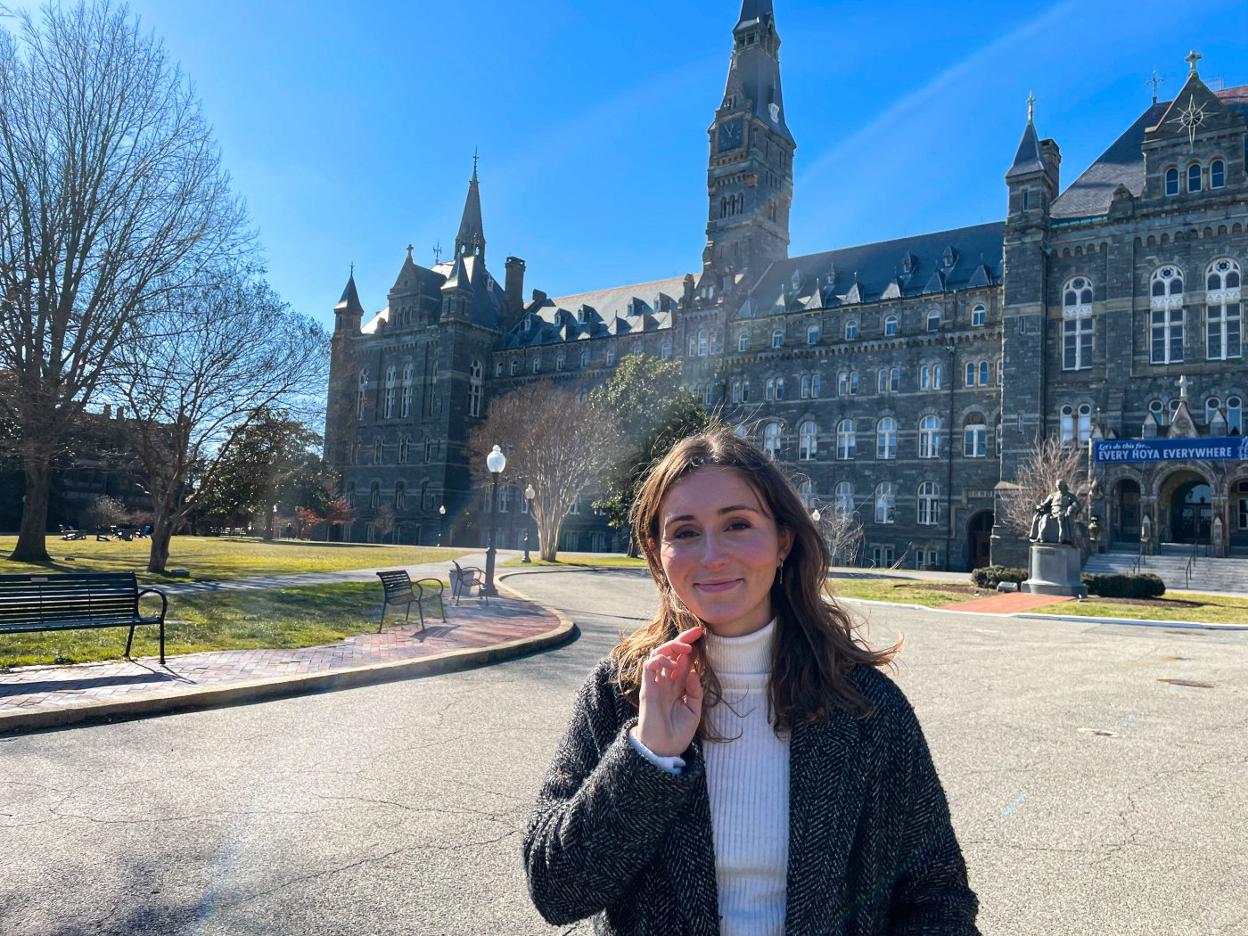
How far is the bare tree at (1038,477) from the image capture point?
3659cm

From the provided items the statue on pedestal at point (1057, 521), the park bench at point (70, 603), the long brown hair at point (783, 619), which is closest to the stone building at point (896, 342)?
the statue on pedestal at point (1057, 521)

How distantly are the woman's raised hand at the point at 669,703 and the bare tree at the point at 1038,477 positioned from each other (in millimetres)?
38054

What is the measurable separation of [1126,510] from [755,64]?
42.9 m

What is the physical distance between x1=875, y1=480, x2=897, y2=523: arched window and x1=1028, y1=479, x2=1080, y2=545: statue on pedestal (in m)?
23.7

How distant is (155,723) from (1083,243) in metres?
43.8

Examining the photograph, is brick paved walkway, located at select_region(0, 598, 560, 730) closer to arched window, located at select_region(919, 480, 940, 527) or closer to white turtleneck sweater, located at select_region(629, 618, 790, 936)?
white turtleneck sweater, located at select_region(629, 618, 790, 936)

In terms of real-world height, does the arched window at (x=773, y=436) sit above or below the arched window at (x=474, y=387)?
below

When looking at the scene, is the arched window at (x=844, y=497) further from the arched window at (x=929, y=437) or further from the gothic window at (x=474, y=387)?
the gothic window at (x=474, y=387)

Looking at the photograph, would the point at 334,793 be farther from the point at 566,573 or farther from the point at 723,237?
the point at 723,237

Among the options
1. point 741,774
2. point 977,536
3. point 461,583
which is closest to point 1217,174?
point 977,536

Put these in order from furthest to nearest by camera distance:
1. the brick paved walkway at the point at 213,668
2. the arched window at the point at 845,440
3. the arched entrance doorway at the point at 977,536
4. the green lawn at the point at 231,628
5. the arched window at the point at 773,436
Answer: the arched window at the point at 773,436 → the arched window at the point at 845,440 → the arched entrance doorway at the point at 977,536 → the green lawn at the point at 231,628 → the brick paved walkway at the point at 213,668

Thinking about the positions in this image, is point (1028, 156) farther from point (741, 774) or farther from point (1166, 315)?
point (741, 774)

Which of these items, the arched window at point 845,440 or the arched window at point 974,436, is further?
the arched window at point 845,440

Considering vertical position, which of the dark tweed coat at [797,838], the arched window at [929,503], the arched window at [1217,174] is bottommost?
the dark tweed coat at [797,838]
